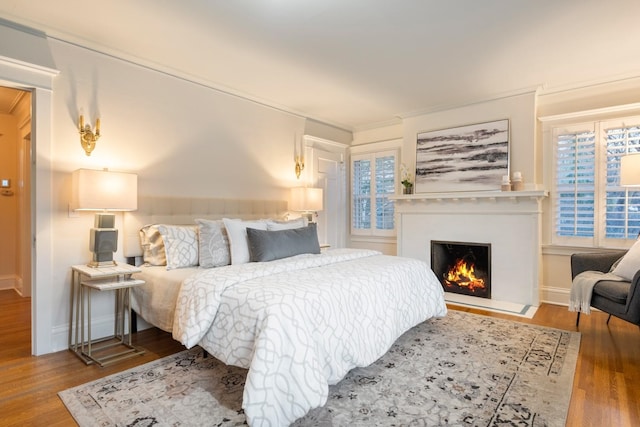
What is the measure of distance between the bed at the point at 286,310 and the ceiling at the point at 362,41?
148cm

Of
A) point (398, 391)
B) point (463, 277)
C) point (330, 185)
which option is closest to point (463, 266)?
point (463, 277)

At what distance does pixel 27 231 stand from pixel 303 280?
421 centimetres

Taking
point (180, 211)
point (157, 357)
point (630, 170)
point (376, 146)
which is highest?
point (376, 146)

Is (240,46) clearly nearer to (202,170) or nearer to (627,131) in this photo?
(202,170)

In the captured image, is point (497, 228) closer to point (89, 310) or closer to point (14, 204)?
point (89, 310)

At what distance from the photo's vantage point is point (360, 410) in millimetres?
1896

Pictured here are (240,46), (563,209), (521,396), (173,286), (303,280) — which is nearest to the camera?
(521,396)

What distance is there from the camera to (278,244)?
307cm

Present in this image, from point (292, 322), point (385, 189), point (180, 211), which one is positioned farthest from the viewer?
point (385, 189)

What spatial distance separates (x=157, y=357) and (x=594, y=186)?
4.56m

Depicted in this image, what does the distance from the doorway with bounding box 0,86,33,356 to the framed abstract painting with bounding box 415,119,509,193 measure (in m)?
5.11

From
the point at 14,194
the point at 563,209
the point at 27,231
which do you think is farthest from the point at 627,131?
the point at 14,194

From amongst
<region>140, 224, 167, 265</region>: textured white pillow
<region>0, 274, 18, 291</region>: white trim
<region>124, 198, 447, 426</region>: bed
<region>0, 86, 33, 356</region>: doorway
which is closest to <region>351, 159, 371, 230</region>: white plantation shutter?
<region>124, 198, 447, 426</region>: bed

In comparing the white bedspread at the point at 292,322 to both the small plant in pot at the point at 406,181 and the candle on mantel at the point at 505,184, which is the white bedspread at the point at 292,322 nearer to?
the candle on mantel at the point at 505,184
